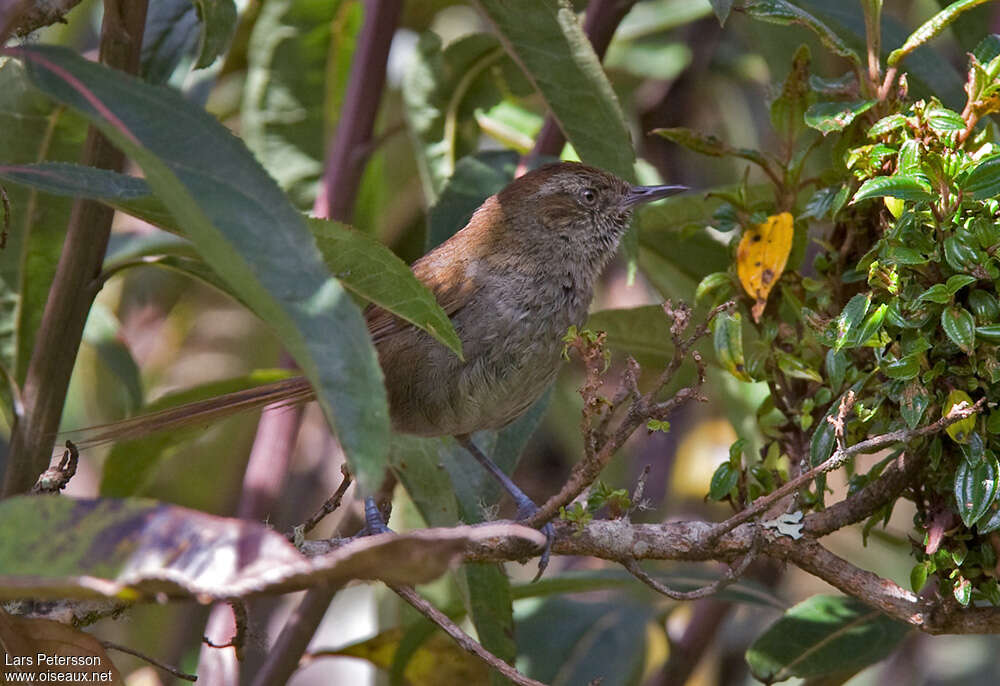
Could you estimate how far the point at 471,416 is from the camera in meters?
3.22

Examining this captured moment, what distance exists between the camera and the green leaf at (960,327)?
76.9 inches

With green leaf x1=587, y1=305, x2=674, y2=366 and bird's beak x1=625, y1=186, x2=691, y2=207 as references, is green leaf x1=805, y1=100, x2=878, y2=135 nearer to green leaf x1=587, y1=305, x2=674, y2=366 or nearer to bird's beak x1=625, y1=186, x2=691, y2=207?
green leaf x1=587, y1=305, x2=674, y2=366

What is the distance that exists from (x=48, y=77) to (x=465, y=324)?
64.8 inches

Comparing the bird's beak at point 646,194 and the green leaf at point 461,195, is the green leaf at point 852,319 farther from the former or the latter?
the bird's beak at point 646,194

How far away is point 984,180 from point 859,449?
0.53m

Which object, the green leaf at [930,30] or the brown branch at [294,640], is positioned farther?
the brown branch at [294,640]

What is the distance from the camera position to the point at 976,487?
2016mm

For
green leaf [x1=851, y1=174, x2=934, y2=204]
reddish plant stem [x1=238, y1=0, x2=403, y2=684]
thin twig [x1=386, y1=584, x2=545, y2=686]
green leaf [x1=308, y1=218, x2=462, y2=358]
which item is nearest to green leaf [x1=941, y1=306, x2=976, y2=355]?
green leaf [x1=851, y1=174, x2=934, y2=204]

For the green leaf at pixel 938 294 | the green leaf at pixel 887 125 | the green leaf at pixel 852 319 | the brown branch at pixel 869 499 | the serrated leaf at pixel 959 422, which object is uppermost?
the green leaf at pixel 887 125

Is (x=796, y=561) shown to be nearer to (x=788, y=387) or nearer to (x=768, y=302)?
(x=788, y=387)

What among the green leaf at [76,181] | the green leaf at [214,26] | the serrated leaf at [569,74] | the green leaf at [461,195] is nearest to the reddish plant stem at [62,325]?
the green leaf at [214,26]

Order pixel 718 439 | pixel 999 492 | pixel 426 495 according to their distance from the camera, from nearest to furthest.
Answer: pixel 999 492, pixel 426 495, pixel 718 439

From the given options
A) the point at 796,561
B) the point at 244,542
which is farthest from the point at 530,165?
the point at 244,542

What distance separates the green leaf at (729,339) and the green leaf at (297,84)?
1.99m
